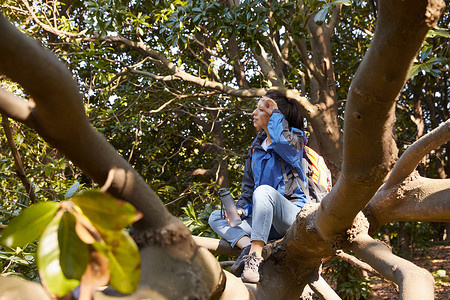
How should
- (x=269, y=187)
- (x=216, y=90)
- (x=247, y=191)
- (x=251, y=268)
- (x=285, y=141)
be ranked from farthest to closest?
(x=216, y=90) < (x=247, y=191) < (x=285, y=141) < (x=269, y=187) < (x=251, y=268)

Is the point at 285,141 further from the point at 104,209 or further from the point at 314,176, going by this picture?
the point at 104,209

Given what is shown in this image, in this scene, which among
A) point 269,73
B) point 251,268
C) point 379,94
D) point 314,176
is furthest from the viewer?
point 269,73

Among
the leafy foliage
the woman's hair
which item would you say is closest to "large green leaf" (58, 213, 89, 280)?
the leafy foliage

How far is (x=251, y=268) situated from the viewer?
2357 mm

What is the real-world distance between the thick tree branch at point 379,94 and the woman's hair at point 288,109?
6.19 ft

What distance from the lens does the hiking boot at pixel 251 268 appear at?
7.54 feet

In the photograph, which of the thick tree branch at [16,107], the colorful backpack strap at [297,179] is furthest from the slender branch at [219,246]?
the thick tree branch at [16,107]

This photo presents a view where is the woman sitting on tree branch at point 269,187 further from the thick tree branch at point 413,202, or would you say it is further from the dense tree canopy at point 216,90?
the thick tree branch at point 413,202

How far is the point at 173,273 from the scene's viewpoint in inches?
44.1

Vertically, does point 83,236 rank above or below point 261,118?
below

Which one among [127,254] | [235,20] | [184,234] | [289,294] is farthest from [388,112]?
[235,20]

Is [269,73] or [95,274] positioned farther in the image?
[269,73]

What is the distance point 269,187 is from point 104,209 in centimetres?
212

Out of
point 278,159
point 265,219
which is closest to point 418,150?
point 265,219
